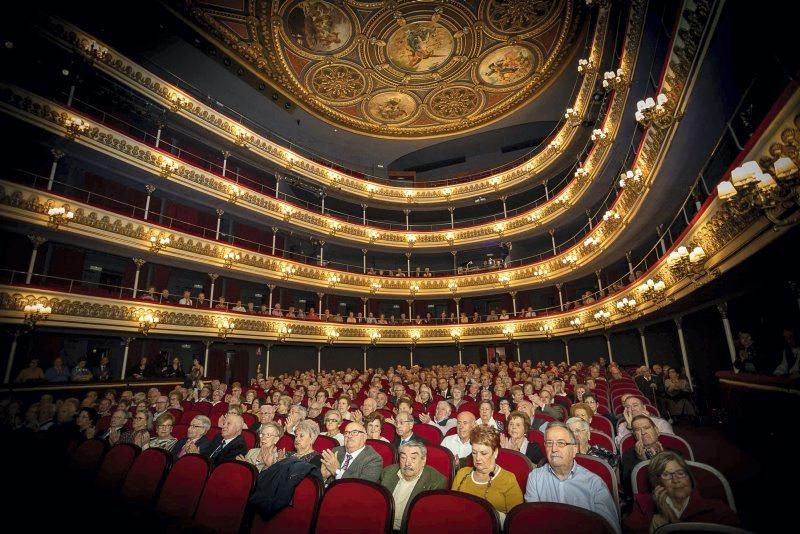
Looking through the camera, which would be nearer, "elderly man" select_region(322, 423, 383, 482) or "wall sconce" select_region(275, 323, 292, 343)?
"elderly man" select_region(322, 423, 383, 482)

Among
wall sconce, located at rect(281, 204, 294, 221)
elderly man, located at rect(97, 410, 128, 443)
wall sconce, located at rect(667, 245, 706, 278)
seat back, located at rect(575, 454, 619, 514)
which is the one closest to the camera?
seat back, located at rect(575, 454, 619, 514)

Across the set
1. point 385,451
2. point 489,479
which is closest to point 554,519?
point 489,479

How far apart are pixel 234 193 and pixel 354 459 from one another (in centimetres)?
1705

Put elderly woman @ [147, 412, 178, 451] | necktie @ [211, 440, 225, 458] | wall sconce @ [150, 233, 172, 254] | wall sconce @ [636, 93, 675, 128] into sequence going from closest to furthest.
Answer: necktie @ [211, 440, 225, 458]
elderly woman @ [147, 412, 178, 451]
wall sconce @ [636, 93, 675, 128]
wall sconce @ [150, 233, 172, 254]

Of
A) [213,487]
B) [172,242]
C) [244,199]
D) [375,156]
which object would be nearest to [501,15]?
[375,156]

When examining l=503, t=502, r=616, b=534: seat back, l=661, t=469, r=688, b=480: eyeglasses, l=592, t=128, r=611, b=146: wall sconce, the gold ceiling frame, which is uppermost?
the gold ceiling frame

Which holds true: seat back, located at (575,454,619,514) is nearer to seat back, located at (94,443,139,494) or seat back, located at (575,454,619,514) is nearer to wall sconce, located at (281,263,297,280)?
seat back, located at (94,443,139,494)

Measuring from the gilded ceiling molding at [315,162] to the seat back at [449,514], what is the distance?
33.5ft

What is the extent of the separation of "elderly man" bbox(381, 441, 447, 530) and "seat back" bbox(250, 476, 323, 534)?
2.06 feet

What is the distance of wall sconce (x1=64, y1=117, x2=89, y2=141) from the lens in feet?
41.7

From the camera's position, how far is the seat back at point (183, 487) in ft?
11.5

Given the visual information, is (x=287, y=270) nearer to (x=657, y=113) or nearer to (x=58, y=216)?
(x=58, y=216)

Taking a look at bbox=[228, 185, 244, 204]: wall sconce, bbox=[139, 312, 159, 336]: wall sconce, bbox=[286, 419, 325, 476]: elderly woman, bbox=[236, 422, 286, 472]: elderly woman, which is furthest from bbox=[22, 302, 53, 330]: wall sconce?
bbox=[286, 419, 325, 476]: elderly woman

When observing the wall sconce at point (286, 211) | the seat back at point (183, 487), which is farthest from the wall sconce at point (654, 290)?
the wall sconce at point (286, 211)
